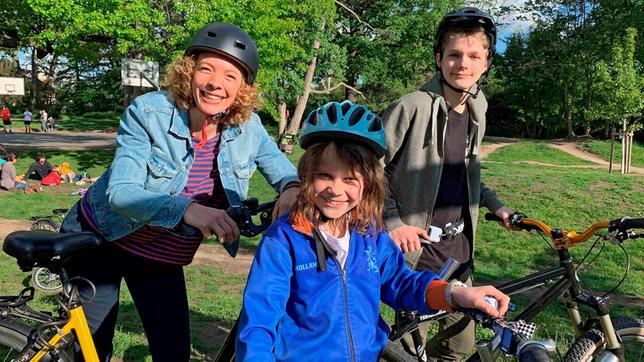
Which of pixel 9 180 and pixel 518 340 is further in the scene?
pixel 9 180

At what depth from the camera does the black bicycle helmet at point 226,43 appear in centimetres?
237

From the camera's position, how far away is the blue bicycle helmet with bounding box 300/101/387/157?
2016 millimetres

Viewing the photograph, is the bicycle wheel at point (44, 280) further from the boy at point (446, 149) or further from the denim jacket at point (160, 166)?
the boy at point (446, 149)

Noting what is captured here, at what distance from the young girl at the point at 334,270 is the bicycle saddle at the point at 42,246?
98cm

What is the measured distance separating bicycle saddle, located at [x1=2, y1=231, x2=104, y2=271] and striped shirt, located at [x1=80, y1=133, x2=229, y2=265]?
6.7 inches

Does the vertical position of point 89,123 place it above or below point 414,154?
below

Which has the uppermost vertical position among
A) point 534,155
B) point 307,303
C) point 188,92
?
point 188,92

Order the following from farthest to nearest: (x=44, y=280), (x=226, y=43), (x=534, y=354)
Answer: (x=44, y=280)
(x=226, y=43)
(x=534, y=354)

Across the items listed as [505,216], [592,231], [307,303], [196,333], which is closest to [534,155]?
[196,333]

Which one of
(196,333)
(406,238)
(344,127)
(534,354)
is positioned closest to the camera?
(534,354)

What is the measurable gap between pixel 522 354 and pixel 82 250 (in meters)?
1.89

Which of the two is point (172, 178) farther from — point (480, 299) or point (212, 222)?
point (480, 299)

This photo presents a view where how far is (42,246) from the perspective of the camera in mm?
2303

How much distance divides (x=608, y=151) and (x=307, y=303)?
28.3m
